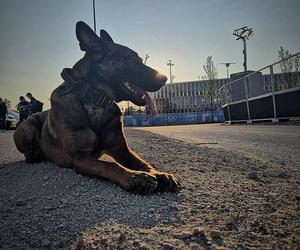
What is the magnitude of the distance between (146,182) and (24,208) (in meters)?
0.77

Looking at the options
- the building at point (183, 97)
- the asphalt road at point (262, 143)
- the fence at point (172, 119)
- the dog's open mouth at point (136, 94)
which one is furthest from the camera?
the building at point (183, 97)

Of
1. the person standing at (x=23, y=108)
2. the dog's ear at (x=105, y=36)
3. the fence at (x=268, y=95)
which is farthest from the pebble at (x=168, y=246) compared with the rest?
the person standing at (x=23, y=108)

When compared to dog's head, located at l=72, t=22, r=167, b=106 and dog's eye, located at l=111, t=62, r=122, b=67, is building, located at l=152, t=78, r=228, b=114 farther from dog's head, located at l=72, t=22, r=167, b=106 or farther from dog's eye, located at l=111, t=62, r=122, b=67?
dog's eye, located at l=111, t=62, r=122, b=67

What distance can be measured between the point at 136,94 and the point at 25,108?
1325 cm

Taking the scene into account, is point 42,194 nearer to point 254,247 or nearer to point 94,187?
point 94,187

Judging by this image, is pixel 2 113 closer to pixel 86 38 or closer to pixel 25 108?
pixel 25 108

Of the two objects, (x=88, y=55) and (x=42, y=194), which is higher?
(x=88, y=55)

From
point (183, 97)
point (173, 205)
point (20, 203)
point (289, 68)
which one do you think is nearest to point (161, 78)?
point (173, 205)

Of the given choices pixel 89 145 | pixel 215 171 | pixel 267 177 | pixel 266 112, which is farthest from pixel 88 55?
pixel 266 112

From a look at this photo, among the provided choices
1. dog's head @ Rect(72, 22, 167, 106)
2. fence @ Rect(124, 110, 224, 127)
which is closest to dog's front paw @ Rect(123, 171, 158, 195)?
dog's head @ Rect(72, 22, 167, 106)

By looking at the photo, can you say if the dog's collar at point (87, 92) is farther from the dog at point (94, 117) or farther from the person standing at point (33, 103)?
the person standing at point (33, 103)

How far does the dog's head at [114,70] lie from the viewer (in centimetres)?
296

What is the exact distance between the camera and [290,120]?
36.3 ft

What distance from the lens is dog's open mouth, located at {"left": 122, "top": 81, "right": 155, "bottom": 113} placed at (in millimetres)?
3107
